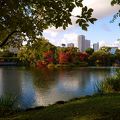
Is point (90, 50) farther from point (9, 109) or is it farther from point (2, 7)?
point (2, 7)

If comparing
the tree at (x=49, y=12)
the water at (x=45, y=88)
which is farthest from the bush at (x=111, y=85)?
the tree at (x=49, y=12)

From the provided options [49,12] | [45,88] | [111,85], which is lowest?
[45,88]

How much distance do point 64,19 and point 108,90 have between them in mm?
12919

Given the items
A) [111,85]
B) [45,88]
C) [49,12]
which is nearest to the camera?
[49,12]

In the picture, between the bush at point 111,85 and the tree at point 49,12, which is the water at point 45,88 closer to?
the bush at point 111,85

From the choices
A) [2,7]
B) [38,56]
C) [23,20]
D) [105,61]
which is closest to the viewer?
[2,7]

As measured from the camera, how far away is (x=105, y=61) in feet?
334

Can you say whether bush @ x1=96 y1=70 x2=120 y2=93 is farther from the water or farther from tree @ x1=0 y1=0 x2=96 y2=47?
tree @ x1=0 y1=0 x2=96 y2=47

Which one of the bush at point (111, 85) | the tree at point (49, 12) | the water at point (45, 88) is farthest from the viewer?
the water at point (45, 88)

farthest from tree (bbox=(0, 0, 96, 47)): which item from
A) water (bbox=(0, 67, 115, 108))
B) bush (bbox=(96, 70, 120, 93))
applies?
water (bbox=(0, 67, 115, 108))

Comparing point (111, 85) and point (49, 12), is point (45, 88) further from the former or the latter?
point (49, 12)

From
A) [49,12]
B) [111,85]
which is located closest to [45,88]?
[111,85]

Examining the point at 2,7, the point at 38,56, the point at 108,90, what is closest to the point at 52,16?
the point at 2,7

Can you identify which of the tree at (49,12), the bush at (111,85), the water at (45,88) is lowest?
the water at (45,88)
